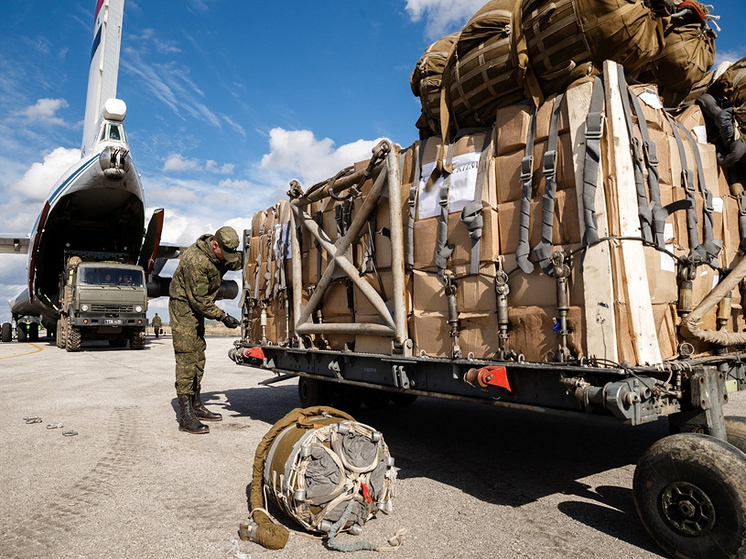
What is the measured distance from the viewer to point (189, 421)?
631cm

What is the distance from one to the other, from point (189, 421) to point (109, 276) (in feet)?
46.8

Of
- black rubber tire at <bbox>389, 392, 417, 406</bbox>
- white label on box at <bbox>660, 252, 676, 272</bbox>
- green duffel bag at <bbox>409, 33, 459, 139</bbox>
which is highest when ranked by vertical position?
green duffel bag at <bbox>409, 33, 459, 139</bbox>

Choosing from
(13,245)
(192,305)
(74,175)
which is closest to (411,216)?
(192,305)

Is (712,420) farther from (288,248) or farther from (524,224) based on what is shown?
(288,248)

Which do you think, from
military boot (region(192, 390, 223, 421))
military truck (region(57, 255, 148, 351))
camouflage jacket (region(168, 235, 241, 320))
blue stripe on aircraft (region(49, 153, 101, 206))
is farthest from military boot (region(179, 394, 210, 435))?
blue stripe on aircraft (region(49, 153, 101, 206))

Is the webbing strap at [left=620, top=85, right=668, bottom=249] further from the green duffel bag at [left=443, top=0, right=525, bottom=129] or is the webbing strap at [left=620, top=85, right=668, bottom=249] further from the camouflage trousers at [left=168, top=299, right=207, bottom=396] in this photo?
the camouflage trousers at [left=168, top=299, right=207, bottom=396]

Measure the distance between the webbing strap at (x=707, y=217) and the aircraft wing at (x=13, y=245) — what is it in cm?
3658

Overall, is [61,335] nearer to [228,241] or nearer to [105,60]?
[228,241]

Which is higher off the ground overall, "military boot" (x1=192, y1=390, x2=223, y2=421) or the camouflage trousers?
the camouflage trousers

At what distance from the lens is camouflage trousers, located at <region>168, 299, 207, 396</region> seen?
6.62 metres

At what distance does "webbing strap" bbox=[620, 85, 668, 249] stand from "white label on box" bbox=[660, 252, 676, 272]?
88 mm

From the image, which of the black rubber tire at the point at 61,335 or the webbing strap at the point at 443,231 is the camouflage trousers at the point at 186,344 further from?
the black rubber tire at the point at 61,335

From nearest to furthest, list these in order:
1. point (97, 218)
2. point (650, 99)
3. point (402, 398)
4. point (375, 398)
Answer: point (650, 99)
point (375, 398)
point (402, 398)
point (97, 218)

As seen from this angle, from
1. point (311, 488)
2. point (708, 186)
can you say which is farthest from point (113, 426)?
point (708, 186)
